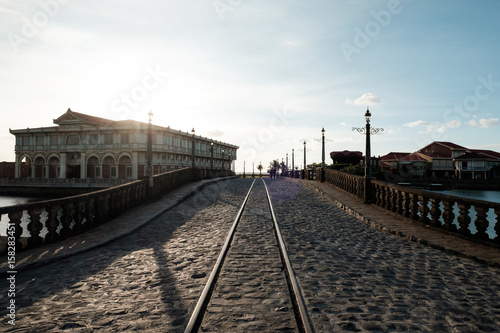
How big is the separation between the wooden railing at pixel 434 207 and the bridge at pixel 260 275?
0.16 feet

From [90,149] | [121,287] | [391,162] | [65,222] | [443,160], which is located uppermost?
[90,149]

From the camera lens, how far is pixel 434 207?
8359 millimetres

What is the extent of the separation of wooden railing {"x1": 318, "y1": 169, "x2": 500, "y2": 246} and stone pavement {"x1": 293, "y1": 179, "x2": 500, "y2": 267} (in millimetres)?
209

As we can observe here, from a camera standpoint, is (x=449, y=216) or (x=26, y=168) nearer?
(x=449, y=216)

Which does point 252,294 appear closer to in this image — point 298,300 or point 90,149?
point 298,300

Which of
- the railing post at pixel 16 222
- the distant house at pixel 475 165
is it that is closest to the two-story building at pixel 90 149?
the railing post at pixel 16 222

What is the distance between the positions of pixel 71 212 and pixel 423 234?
9418 millimetres

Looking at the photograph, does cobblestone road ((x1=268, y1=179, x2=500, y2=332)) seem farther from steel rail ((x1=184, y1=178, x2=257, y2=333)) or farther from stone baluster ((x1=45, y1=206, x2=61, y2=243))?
stone baluster ((x1=45, y1=206, x2=61, y2=243))

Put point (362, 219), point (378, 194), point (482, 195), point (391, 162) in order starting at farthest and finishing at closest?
1. point (391, 162)
2. point (482, 195)
3. point (378, 194)
4. point (362, 219)

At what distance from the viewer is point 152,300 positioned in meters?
3.96

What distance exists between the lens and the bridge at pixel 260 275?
3.42 metres

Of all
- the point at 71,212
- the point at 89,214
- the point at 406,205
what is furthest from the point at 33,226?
the point at 406,205

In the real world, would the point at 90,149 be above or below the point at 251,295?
above

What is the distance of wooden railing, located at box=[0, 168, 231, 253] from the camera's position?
6.20 metres
